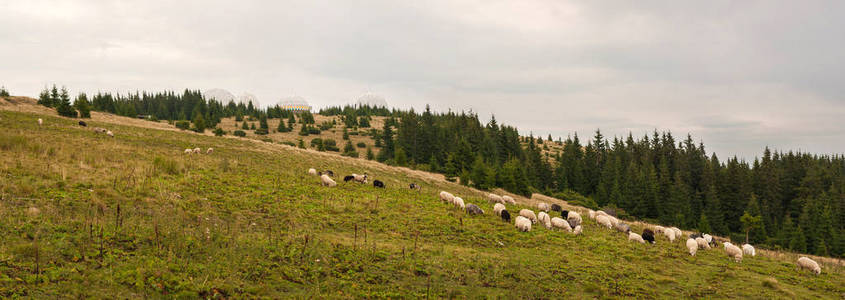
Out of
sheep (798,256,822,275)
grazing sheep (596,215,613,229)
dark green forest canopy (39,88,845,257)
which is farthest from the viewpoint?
dark green forest canopy (39,88,845,257)

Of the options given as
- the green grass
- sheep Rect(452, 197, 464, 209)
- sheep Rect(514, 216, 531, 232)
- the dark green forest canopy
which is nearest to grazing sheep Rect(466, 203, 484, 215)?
Answer: the green grass

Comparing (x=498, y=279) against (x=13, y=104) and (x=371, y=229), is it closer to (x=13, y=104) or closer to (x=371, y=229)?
(x=371, y=229)

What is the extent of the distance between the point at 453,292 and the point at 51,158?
2379cm

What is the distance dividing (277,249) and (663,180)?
321 feet

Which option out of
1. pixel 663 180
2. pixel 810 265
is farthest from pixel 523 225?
pixel 663 180

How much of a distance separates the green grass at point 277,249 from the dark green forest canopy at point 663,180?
140 feet

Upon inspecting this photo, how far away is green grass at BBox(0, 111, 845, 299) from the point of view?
9.57 metres

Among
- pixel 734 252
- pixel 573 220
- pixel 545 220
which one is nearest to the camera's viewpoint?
pixel 734 252

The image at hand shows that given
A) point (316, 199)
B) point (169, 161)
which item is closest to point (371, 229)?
point (316, 199)

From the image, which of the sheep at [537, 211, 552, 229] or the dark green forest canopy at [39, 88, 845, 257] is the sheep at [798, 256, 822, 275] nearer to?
the sheep at [537, 211, 552, 229]

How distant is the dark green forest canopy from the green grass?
140 feet

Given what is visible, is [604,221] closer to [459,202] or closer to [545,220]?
[545,220]

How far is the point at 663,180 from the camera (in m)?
87.2

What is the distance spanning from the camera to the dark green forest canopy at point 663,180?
6688 centimetres
